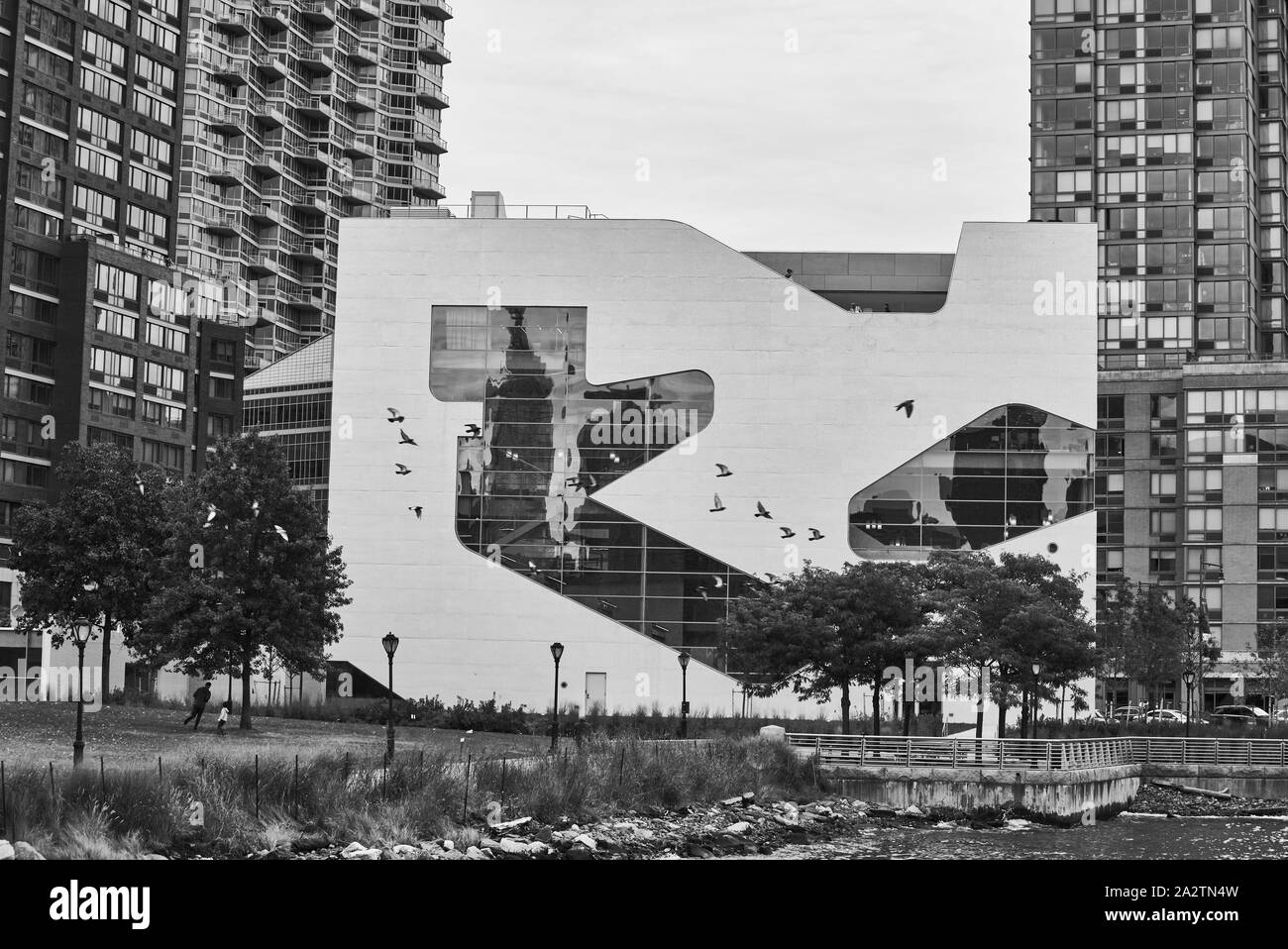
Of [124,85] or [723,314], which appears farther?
[124,85]

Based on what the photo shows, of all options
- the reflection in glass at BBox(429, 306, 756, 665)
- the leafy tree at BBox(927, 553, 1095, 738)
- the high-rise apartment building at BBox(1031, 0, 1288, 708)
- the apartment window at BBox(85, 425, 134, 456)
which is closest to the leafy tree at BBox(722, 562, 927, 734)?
the leafy tree at BBox(927, 553, 1095, 738)

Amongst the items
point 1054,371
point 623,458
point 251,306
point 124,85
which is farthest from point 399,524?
point 251,306

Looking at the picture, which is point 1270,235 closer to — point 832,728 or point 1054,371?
point 1054,371

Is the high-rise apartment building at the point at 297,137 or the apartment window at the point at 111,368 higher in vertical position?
the high-rise apartment building at the point at 297,137

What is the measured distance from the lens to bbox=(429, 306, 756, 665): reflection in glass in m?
83.9

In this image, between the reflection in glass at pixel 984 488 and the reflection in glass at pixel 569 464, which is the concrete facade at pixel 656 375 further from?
the reflection in glass at pixel 984 488

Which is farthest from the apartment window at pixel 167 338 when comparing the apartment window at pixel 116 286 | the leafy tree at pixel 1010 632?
the leafy tree at pixel 1010 632

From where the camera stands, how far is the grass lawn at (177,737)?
41656 mm

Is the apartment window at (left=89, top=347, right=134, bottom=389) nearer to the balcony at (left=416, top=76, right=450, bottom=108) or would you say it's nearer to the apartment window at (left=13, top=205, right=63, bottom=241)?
the apartment window at (left=13, top=205, right=63, bottom=241)

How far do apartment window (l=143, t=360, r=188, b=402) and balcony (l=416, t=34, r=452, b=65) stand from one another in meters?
71.8

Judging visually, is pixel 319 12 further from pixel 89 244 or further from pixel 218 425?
pixel 89 244

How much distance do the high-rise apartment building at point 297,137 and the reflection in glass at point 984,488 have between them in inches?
3067

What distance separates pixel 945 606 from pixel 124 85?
230 ft
